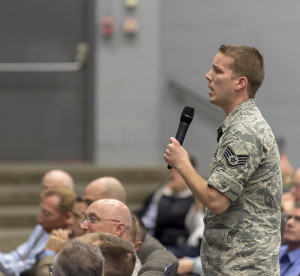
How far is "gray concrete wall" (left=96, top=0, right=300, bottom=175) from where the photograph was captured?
26.6 ft

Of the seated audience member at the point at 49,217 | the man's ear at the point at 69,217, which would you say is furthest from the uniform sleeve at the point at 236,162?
the seated audience member at the point at 49,217

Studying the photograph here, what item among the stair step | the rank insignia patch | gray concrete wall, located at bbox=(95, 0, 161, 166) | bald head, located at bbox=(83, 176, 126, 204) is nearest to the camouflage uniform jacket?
the rank insignia patch

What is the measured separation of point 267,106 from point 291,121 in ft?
0.93

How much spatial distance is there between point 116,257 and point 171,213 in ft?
12.6

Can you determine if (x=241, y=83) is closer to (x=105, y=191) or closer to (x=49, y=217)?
(x=105, y=191)

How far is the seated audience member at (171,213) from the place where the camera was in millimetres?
6617

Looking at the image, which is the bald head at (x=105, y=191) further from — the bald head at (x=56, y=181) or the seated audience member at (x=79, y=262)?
the seated audience member at (x=79, y=262)

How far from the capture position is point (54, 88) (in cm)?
847

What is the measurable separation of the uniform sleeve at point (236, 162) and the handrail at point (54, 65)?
5.64 meters

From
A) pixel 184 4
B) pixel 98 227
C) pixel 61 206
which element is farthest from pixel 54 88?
pixel 98 227

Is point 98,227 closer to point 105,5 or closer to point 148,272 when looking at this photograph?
point 148,272

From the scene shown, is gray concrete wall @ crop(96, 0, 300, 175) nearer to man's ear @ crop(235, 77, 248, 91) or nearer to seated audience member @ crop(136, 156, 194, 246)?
seated audience member @ crop(136, 156, 194, 246)

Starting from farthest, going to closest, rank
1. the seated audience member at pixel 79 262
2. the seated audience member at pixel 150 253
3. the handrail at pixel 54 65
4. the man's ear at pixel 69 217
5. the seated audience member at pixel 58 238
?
the handrail at pixel 54 65 < the man's ear at pixel 69 217 < the seated audience member at pixel 58 238 < the seated audience member at pixel 150 253 < the seated audience member at pixel 79 262

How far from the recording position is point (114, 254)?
2889mm
